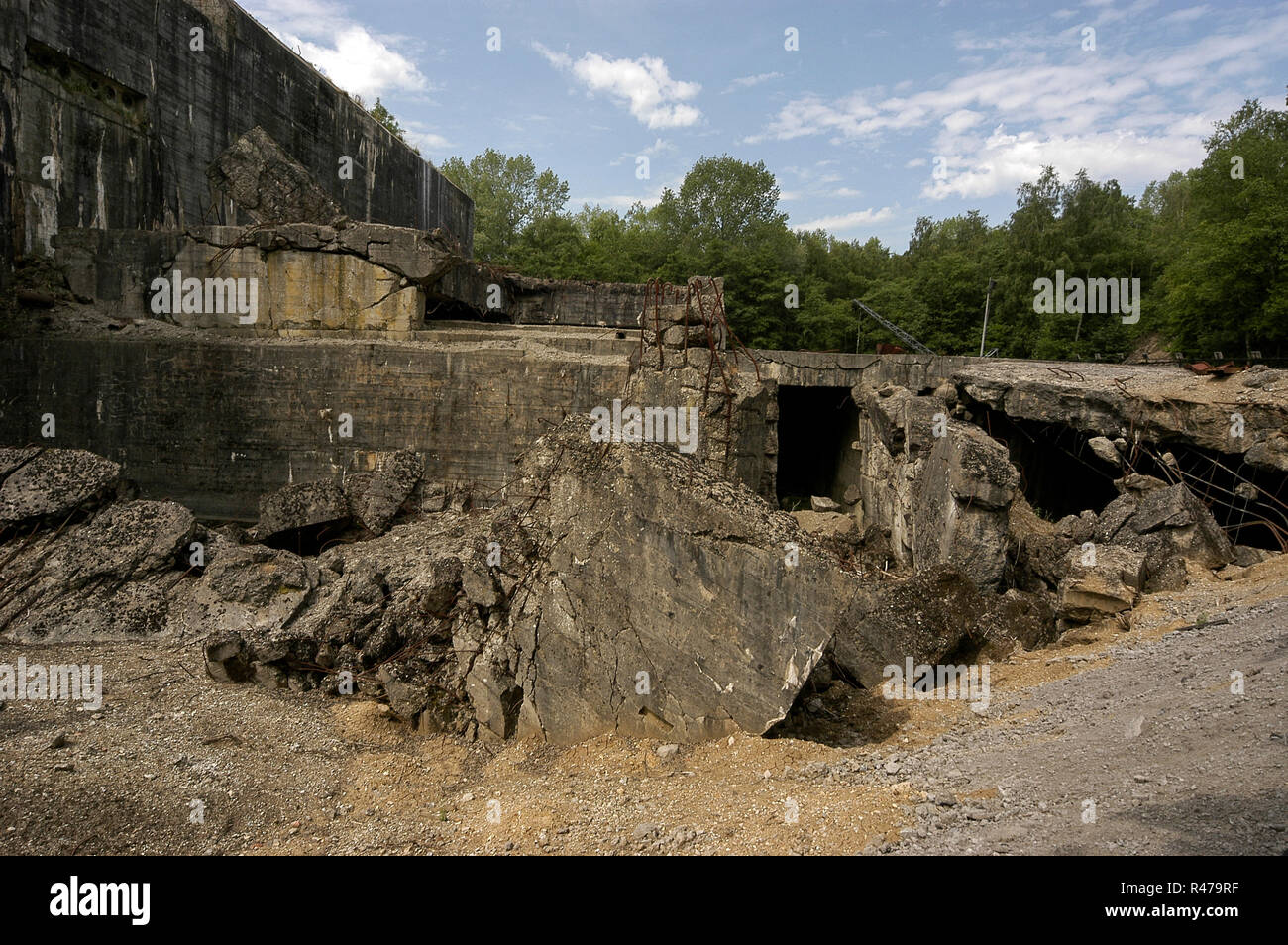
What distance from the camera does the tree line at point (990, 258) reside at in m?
20.2

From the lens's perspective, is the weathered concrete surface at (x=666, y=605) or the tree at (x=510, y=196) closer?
the weathered concrete surface at (x=666, y=605)

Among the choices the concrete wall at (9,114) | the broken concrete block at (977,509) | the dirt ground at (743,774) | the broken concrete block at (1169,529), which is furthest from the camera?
the concrete wall at (9,114)

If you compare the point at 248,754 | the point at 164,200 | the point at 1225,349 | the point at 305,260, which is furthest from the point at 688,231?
the point at 248,754

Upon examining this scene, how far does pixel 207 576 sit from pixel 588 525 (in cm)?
443

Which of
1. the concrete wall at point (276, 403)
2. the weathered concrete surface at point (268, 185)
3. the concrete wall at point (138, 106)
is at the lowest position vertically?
the concrete wall at point (276, 403)

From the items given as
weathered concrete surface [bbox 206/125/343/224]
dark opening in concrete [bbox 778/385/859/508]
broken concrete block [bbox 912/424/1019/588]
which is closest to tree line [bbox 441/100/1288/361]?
dark opening in concrete [bbox 778/385/859/508]

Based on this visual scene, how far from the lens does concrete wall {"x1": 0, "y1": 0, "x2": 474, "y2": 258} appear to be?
12516mm

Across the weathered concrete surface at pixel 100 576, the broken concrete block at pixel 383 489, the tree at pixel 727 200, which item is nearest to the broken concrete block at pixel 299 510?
the broken concrete block at pixel 383 489

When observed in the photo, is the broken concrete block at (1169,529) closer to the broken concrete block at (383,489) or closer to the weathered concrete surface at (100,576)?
the broken concrete block at (383,489)

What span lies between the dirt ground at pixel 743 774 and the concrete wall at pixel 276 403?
519 centimetres

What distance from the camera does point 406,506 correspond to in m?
10.3

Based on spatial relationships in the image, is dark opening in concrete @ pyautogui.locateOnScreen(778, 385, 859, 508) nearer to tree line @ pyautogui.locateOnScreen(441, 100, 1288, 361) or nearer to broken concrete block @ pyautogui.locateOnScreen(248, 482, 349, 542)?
tree line @ pyautogui.locateOnScreen(441, 100, 1288, 361)

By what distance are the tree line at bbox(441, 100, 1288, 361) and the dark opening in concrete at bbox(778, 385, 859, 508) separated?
5.36 metres

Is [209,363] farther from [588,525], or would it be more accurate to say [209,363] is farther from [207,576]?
[588,525]
